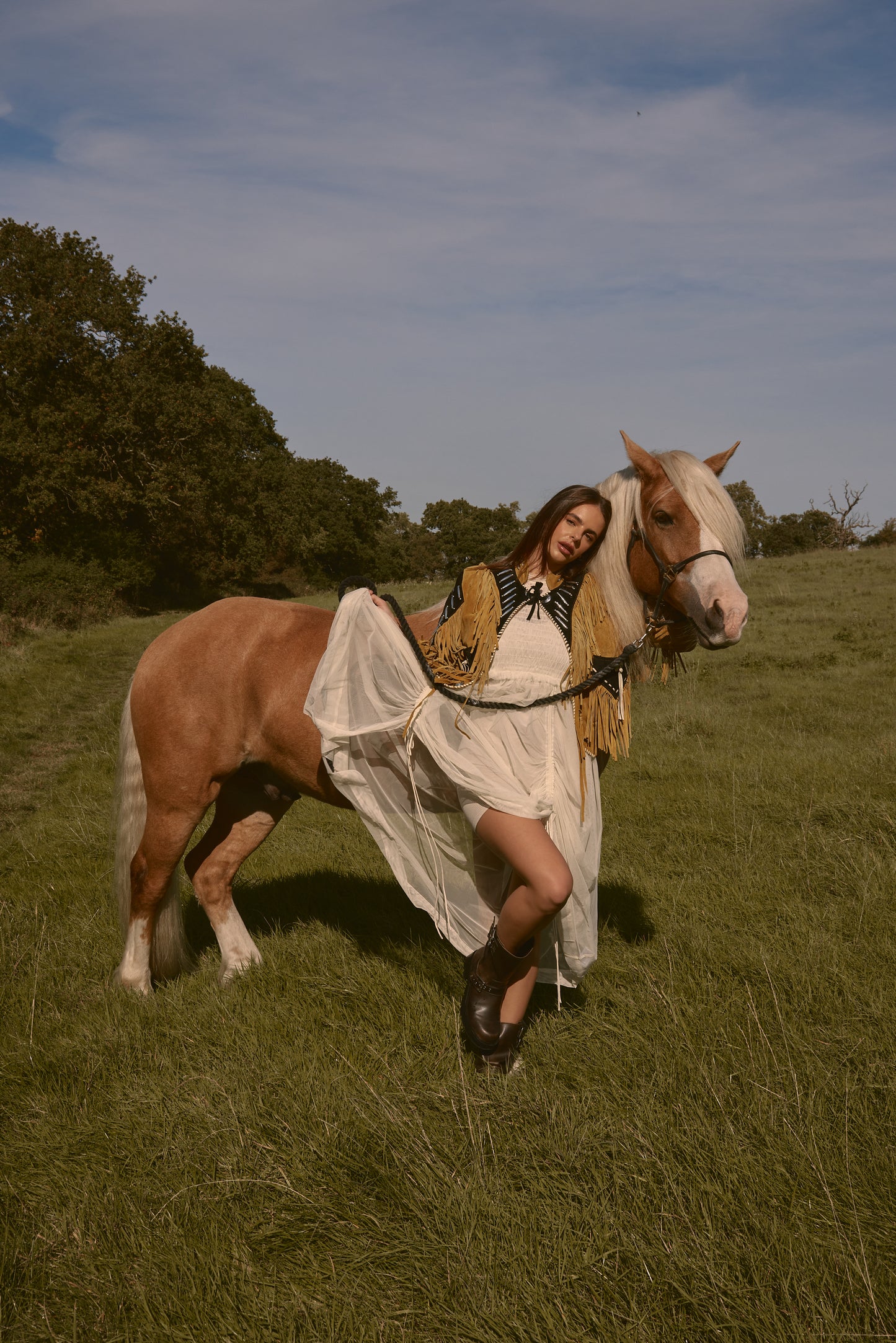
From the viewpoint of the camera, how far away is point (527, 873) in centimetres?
299

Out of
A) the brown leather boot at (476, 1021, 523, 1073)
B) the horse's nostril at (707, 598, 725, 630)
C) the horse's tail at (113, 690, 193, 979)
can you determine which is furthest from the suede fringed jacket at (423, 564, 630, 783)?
the horse's tail at (113, 690, 193, 979)

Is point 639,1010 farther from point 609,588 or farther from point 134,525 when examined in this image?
point 134,525

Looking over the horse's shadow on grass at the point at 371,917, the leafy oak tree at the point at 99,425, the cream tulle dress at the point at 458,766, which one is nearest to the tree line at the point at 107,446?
the leafy oak tree at the point at 99,425

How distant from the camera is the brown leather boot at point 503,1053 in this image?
3195 millimetres

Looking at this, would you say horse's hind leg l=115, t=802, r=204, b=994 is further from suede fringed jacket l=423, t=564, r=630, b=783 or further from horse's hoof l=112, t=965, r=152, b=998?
suede fringed jacket l=423, t=564, r=630, b=783

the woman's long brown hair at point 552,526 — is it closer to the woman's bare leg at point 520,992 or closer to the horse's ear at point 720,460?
the horse's ear at point 720,460

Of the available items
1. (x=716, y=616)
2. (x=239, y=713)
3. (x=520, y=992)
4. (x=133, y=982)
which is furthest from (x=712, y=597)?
(x=133, y=982)

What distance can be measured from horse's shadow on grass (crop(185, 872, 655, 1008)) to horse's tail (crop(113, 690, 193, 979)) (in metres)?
0.52

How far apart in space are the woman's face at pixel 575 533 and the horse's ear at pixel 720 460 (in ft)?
1.97

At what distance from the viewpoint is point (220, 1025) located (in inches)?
142

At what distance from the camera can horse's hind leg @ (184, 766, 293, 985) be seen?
442 centimetres

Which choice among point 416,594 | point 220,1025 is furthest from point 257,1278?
point 416,594

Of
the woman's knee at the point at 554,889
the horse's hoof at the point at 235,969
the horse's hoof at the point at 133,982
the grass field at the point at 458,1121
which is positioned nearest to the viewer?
the grass field at the point at 458,1121

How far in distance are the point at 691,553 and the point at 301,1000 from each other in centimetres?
262
